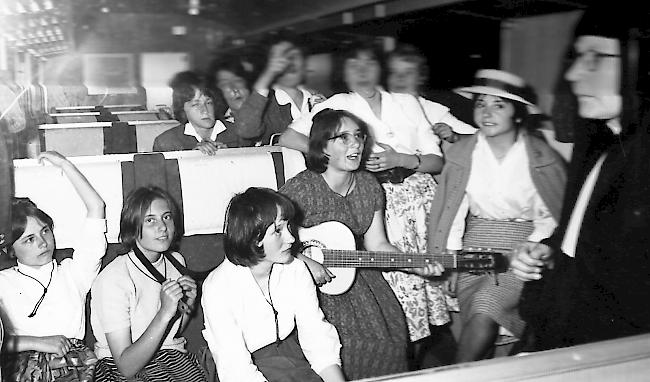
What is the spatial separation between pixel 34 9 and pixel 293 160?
0.58 meters

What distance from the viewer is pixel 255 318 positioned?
1.57m

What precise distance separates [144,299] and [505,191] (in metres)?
0.93

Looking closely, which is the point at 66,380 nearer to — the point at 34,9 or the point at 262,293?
the point at 262,293

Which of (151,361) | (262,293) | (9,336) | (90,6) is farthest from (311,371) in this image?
(90,6)

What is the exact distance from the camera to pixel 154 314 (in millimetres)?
1506

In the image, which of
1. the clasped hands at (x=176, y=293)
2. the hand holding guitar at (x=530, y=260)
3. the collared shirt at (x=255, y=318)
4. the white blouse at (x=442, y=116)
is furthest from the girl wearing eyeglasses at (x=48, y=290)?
the hand holding guitar at (x=530, y=260)

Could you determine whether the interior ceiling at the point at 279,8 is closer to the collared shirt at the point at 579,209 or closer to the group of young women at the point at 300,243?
the group of young women at the point at 300,243

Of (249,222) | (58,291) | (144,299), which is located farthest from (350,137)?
(58,291)

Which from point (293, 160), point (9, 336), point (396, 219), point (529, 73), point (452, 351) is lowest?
point (452, 351)

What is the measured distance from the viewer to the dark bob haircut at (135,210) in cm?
145

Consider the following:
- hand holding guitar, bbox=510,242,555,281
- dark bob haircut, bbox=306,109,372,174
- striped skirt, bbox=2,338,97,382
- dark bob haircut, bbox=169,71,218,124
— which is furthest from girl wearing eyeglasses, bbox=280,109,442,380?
striped skirt, bbox=2,338,97,382

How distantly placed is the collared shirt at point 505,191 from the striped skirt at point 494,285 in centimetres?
2

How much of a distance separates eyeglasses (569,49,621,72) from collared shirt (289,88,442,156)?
1.48ft

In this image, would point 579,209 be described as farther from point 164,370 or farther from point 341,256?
point 164,370
